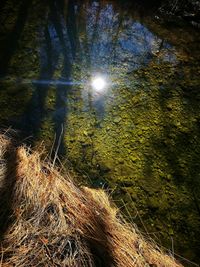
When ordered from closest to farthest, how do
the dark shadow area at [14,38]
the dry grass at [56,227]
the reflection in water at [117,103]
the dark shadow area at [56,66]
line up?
the dry grass at [56,227] → the reflection in water at [117,103] → the dark shadow area at [56,66] → the dark shadow area at [14,38]

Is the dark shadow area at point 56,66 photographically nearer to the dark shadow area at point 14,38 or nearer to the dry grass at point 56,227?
the dark shadow area at point 14,38

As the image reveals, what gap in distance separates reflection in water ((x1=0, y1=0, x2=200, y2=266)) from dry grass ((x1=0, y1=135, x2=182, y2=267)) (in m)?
0.62

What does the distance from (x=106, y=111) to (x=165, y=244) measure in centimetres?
173

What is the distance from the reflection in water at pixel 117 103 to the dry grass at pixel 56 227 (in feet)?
2.05

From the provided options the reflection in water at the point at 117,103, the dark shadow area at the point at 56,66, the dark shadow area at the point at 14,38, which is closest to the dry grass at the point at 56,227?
the reflection in water at the point at 117,103

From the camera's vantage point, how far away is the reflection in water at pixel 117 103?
130 inches

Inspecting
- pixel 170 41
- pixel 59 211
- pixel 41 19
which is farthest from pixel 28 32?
pixel 59 211

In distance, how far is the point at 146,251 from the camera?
97.0 inches

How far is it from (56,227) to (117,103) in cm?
217

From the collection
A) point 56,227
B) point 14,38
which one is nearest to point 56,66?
point 14,38

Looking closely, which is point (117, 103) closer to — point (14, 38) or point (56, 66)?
point (56, 66)

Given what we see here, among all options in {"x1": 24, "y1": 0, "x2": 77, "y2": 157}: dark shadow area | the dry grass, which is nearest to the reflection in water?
{"x1": 24, "y1": 0, "x2": 77, "y2": 157}: dark shadow area

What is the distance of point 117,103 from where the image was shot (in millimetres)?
4133

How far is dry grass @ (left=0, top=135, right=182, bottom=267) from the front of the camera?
2.13 metres
